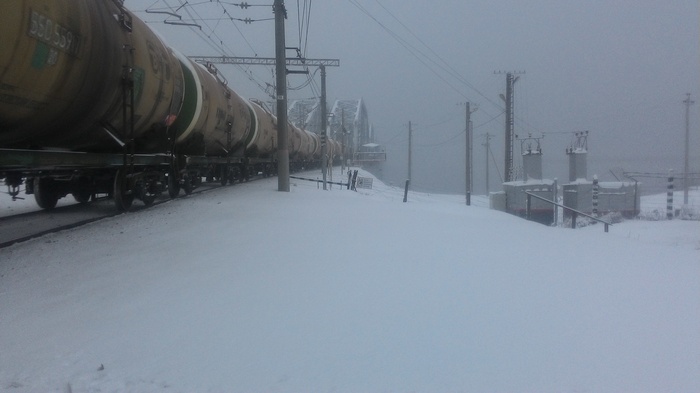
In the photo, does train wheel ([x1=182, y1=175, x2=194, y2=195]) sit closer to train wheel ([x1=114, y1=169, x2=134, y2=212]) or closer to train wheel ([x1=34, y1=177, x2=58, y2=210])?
train wheel ([x1=34, y1=177, x2=58, y2=210])

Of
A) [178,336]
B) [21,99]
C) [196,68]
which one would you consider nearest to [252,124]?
[196,68]

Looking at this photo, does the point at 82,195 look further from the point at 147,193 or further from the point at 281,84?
the point at 281,84

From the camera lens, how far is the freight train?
208 inches

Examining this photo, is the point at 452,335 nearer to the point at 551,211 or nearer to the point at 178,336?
the point at 178,336

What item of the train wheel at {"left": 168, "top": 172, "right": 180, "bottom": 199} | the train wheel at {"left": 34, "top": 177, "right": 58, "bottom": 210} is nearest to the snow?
the train wheel at {"left": 34, "top": 177, "right": 58, "bottom": 210}

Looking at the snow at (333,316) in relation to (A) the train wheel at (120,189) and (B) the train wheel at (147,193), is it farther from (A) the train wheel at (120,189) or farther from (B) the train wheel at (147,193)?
(B) the train wheel at (147,193)

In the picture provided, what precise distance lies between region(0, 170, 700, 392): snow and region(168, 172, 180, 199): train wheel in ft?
15.6

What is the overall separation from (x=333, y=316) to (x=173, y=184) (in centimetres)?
884

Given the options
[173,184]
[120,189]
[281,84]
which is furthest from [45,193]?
[281,84]

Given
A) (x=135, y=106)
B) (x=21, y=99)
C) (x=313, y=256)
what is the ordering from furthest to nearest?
(x=135, y=106) → (x=313, y=256) → (x=21, y=99)

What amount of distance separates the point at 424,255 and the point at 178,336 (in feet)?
10.4

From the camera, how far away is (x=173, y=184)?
11.8 meters

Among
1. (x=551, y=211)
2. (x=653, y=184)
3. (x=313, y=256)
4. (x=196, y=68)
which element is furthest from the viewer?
(x=653, y=184)

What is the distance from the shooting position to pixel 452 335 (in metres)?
3.71
